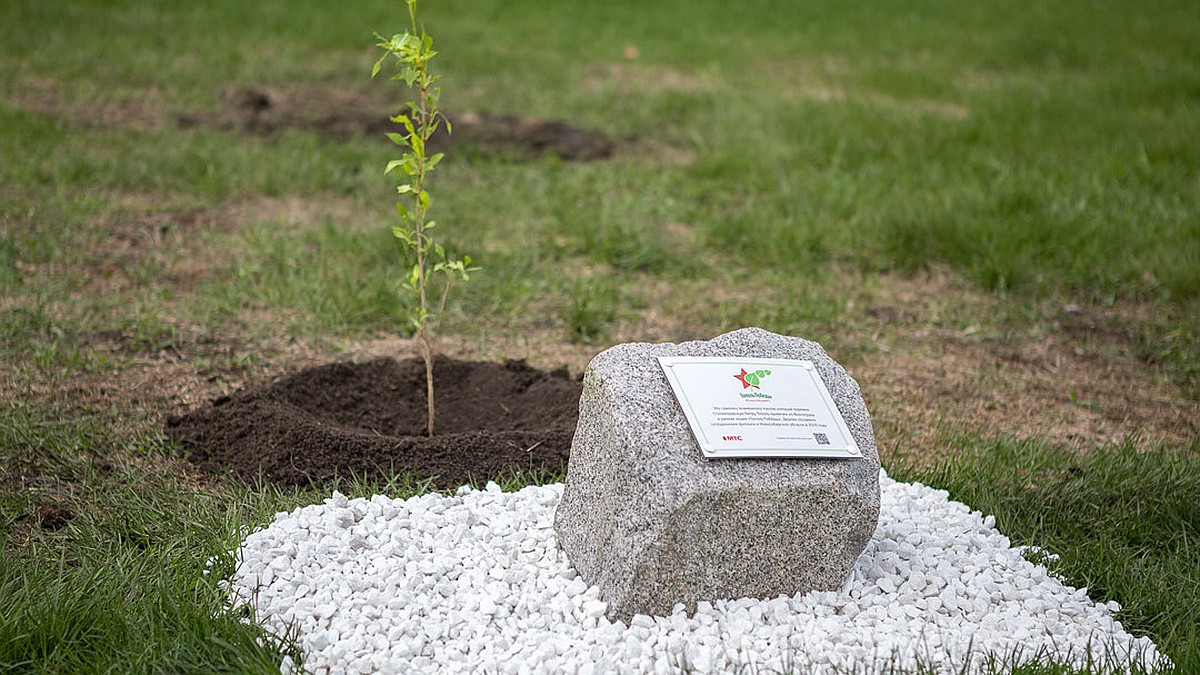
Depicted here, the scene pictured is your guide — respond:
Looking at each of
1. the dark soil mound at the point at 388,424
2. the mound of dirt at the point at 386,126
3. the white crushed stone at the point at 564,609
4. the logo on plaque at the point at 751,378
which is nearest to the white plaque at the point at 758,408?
the logo on plaque at the point at 751,378

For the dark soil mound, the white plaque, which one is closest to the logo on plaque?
the white plaque

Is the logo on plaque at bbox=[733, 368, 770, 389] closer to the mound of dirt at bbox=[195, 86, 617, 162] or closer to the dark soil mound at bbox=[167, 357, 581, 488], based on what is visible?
the dark soil mound at bbox=[167, 357, 581, 488]

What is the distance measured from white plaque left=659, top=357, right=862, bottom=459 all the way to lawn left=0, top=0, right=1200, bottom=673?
0.86 metres

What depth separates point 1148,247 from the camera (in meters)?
5.80

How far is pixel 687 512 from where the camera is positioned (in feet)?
8.44

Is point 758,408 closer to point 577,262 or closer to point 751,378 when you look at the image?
point 751,378

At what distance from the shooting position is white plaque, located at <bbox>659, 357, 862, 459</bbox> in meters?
2.67

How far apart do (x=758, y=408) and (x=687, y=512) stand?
352mm

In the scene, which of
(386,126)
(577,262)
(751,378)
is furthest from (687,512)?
(386,126)

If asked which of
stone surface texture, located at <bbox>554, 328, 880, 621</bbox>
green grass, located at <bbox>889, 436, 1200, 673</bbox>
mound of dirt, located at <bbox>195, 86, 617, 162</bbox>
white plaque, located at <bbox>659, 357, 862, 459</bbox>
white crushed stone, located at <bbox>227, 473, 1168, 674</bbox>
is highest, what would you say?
white plaque, located at <bbox>659, 357, 862, 459</bbox>

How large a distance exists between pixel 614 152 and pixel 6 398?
178 inches

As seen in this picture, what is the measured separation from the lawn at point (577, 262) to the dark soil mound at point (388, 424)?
0.13 meters

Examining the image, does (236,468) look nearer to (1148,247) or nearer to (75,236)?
(75,236)

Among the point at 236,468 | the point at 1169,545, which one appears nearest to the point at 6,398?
the point at 236,468
